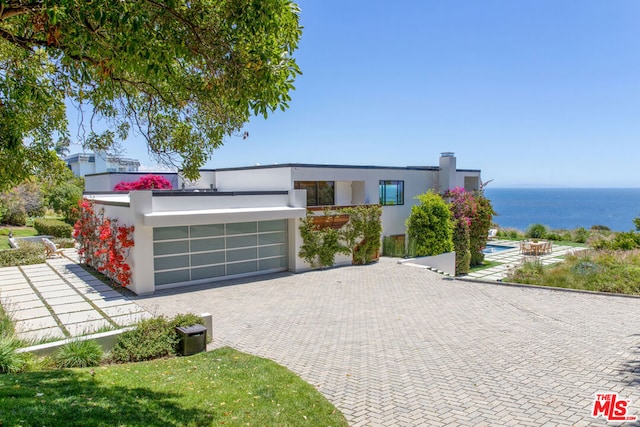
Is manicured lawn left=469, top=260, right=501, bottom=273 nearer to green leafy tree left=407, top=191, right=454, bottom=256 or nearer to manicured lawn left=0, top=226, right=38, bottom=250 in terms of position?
green leafy tree left=407, top=191, right=454, bottom=256

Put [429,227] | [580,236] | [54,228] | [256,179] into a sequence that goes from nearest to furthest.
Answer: [256,179] < [429,227] < [54,228] < [580,236]

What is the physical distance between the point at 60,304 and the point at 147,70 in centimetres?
1056

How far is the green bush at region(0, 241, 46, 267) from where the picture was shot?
18.9 m

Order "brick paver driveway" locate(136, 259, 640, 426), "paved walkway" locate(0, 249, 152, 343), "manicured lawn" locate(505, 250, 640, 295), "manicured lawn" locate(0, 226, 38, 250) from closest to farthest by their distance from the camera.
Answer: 1. "brick paver driveway" locate(136, 259, 640, 426)
2. "paved walkway" locate(0, 249, 152, 343)
3. "manicured lawn" locate(505, 250, 640, 295)
4. "manicured lawn" locate(0, 226, 38, 250)

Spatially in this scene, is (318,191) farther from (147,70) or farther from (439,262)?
(147,70)

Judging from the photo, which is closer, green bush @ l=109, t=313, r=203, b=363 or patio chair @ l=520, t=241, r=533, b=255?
green bush @ l=109, t=313, r=203, b=363

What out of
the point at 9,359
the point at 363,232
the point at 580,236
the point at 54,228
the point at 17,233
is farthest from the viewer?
the point at 580,236

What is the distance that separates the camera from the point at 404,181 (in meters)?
25.6

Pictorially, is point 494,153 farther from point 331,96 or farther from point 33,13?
point 33,13

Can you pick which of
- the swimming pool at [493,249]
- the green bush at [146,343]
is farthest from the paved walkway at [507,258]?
the green bush at [146,343]

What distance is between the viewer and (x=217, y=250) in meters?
16.6

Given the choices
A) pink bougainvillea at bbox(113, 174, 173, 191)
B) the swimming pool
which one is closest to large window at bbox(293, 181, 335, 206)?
pink bougainvillea at bbox(113, 174, 173, 191)

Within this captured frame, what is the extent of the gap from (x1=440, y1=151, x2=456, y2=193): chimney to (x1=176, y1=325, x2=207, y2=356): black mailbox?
69.1 feet

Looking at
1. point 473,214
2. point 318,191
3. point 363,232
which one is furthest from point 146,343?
point 473,214
